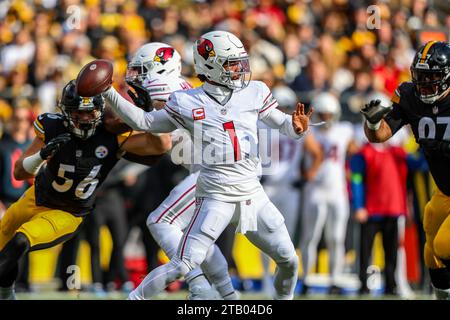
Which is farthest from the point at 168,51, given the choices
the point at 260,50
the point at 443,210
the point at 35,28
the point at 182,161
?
the point at 35,28

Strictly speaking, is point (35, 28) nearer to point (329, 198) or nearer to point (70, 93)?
point (329, 198)

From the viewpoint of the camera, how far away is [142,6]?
13.5m

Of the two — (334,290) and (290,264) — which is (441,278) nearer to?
(290,264)

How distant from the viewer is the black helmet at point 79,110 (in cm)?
675

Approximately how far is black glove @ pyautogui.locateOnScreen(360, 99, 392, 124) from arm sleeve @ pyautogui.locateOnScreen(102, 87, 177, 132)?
1232 mm

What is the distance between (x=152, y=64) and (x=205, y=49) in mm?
999

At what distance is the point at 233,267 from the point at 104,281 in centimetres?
127

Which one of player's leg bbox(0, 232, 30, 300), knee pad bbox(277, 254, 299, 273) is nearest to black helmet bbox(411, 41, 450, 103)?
knee pad bbox(277, 254, 299, 273)

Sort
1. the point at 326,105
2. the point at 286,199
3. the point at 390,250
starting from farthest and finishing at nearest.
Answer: the point at 286,199 < the point at 326,105 < the point at 390,250

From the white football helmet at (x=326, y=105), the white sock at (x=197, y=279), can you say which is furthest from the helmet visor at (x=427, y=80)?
the white football helmet at (x=326, y=105)

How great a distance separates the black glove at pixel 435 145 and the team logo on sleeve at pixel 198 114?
151cm

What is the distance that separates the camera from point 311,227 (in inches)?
395

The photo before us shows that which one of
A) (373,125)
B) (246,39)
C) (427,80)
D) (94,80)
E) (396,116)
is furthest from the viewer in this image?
(246,39)

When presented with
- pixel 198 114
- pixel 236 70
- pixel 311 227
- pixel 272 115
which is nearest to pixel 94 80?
pixel 198 114
